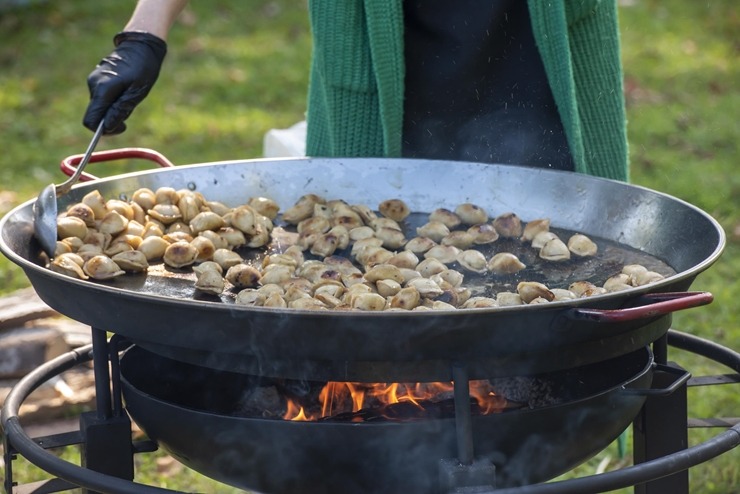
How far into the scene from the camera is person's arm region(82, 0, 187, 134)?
188 cm

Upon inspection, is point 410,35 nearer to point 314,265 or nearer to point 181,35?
point 314,265

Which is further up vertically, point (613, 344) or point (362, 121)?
point (362, 121)

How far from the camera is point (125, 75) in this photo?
188cm

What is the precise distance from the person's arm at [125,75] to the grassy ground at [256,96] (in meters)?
1.94

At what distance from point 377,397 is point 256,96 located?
485cm

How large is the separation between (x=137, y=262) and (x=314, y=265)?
1.01 feet

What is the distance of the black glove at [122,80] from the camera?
1.88 meters

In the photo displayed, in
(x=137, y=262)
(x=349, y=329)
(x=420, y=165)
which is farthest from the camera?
(x=420, y=165)

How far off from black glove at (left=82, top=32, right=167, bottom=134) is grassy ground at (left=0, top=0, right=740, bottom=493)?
76.4 inches

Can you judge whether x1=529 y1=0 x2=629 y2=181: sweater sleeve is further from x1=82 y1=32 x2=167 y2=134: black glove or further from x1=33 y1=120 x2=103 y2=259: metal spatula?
x1=33 y1=120 x2=103 y2=259: metal spatula

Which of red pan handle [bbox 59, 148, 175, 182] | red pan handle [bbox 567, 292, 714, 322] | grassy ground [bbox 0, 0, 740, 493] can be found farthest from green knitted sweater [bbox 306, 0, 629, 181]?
grassy ground [bbox 0, 0, 740, 493]

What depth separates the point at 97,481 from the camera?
1.37 m

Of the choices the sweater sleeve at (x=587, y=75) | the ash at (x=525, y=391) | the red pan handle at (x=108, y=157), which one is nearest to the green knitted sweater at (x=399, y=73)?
the sweater sleeve at (x=587, y=75)

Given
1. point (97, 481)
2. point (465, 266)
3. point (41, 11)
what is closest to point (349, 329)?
point (97, 481)
